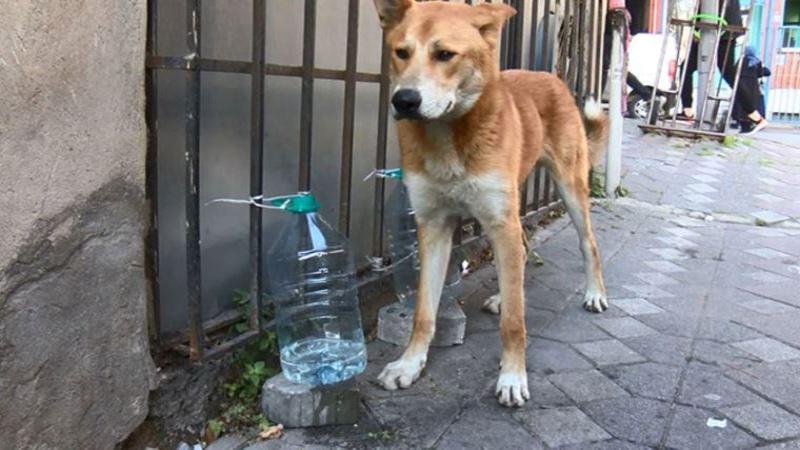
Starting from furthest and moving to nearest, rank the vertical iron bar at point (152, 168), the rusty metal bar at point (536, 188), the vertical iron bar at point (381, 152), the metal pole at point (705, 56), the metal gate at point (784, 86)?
the metal gate at point (784, 86)
the metal pole at point (705, 56)
the rusty metal bar at point (536, 188)
the vertical iron bar at point (381, 152)
the vertical iron bar at point (152, 168)

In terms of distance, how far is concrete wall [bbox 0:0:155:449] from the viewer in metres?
1.73

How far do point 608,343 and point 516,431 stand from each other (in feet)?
3.35

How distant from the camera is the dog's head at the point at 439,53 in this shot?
2.46 metres

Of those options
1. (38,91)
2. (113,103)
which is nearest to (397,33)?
(113,103)

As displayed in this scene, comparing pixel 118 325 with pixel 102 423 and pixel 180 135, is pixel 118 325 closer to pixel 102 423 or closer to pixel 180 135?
pixel 102 423

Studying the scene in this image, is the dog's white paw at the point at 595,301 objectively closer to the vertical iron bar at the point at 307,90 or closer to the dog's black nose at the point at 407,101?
the vertical iron bar at the point at 307,90

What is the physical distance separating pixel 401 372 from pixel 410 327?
0.41 m

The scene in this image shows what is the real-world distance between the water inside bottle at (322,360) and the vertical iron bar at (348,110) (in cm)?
53

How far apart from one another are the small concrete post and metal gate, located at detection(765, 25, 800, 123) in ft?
20.2

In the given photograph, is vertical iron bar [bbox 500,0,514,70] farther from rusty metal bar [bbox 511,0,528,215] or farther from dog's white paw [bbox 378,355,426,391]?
dog's white paw [bbox 378,355,426,391]

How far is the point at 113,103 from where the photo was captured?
1.99 meters

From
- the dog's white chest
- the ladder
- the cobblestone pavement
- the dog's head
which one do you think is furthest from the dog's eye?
the ladder

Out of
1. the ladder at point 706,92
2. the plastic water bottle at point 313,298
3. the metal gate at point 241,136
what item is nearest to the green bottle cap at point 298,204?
the plastic water bottle at point 313,298

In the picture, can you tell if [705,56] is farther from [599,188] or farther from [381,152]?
[381,152]
